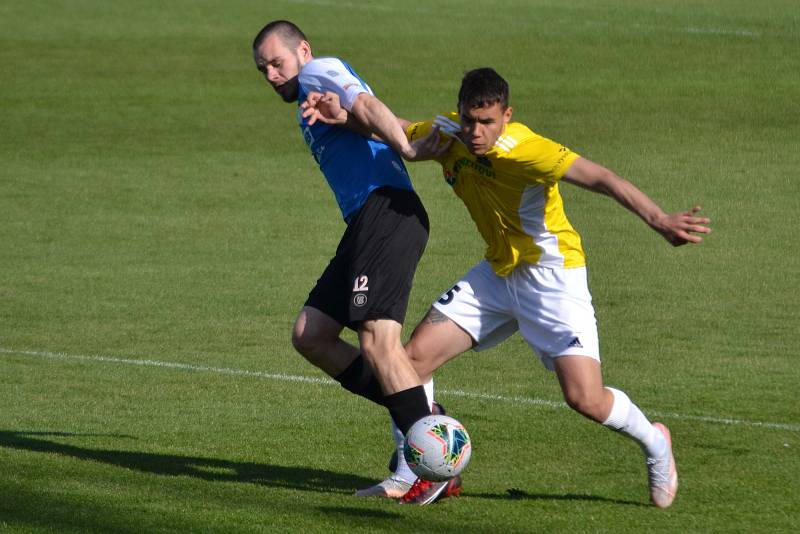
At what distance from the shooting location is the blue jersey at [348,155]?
7.62m

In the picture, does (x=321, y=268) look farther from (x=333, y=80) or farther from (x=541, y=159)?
(x=541, y=159)

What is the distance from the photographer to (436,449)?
691 cm

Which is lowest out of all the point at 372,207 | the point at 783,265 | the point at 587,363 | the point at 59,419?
the point at 783,265

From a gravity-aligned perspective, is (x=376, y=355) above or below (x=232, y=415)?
above

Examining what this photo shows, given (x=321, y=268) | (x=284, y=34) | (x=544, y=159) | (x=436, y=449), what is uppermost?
(x=284, y=34)

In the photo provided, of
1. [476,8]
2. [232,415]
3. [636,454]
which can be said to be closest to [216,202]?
[232,415]

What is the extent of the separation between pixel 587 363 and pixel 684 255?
8177mm

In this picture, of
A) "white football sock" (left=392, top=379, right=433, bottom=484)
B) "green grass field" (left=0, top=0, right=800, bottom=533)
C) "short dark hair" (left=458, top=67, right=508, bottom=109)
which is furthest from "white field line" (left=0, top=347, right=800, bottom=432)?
"short dark hair" (left=458, top=67, right=508, bottom=109)

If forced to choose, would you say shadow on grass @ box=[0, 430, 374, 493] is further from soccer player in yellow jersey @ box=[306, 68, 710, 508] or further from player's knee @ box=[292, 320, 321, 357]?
player's knee @ box=[292, 320, 321, 357]

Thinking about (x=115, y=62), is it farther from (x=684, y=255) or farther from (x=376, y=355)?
(x=376, y=355)

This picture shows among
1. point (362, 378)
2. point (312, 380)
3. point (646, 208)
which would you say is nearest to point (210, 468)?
point (362, 378)

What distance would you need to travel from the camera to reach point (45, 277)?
46.7 ft

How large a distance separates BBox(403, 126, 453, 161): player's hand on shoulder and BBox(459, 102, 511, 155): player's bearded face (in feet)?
0.72

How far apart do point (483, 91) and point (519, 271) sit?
1.00 meters
